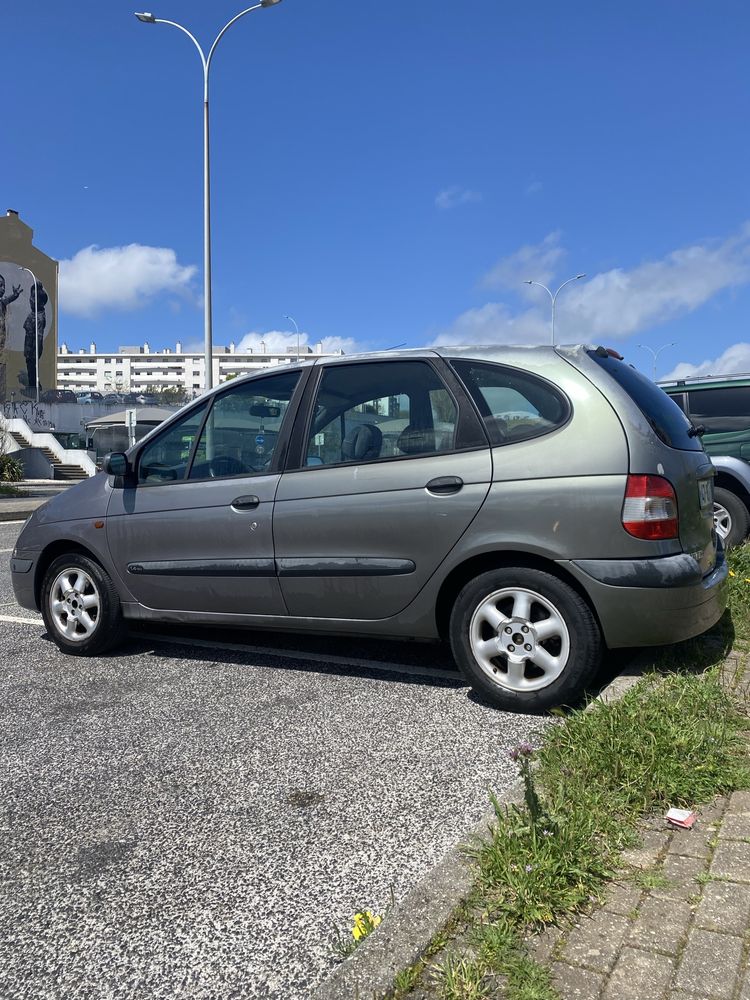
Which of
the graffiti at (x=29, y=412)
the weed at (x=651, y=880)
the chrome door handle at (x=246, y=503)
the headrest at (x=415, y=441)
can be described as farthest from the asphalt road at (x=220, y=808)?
the graffiti at (x=29, y=412)

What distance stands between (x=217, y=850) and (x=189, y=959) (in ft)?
1.92

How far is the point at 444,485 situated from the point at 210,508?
→ 147cm

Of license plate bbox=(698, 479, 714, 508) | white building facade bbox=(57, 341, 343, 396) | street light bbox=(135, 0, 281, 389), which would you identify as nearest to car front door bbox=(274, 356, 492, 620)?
license plate bbox=(698, 479, 714, 508)

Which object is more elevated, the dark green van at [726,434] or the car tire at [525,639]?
the dark green van at [726,434]

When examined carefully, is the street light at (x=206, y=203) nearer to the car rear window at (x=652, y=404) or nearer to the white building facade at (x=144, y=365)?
the car rear window at (x=652, y=404)

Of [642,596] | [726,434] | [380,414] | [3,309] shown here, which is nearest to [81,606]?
[380,414]

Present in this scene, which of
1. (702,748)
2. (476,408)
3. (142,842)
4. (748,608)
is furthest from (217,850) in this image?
(748,608)

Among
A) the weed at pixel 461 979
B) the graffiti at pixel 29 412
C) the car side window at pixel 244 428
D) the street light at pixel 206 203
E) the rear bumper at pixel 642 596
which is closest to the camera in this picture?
the weed at pixel 461 979

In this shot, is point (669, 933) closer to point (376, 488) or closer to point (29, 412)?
point (376, 488)

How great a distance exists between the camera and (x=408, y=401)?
14.8ft

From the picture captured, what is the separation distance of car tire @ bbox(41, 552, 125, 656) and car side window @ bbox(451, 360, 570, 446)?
2581mm

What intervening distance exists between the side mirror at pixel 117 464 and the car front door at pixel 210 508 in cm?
7

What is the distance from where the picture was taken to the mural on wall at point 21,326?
237 feet

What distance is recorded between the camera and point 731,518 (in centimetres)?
812
